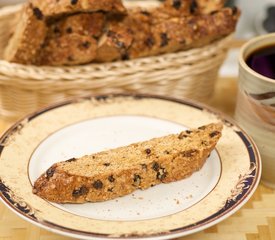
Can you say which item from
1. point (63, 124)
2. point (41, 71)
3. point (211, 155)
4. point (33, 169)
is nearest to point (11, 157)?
point (33, 169)

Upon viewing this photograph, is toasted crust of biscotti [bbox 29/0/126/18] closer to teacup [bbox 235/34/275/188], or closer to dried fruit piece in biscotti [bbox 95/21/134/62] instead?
dried fruit piece in biscotti [bbox 95/21/134/62]

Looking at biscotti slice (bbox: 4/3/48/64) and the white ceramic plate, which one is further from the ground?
biscotti slice (bbox: 4/3/48/64)

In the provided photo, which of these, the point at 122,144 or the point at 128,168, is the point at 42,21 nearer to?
the point at 122,144

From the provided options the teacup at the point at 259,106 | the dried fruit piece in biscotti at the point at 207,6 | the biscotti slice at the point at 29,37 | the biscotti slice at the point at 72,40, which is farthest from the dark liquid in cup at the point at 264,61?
the biscotti slice at the point at 29,37

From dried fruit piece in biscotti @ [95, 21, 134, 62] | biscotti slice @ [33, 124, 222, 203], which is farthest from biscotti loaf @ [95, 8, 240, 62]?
biscotti slice @ [33, 124, 222, 203]

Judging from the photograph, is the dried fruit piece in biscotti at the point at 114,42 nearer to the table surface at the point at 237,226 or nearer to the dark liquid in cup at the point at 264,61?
the dark liquid in cup at the point at 264,61

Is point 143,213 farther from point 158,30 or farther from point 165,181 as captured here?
point 158,30
